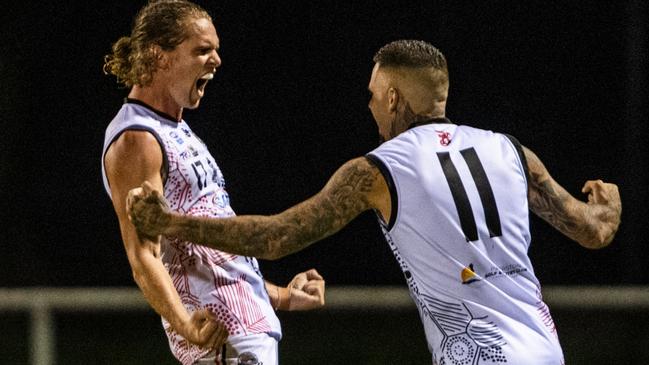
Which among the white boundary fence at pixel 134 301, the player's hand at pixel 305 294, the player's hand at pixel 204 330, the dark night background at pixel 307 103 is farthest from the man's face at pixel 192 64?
the dark night background at pixel 307 103

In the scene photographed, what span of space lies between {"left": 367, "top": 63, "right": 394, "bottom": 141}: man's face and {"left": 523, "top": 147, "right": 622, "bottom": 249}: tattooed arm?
46 cm

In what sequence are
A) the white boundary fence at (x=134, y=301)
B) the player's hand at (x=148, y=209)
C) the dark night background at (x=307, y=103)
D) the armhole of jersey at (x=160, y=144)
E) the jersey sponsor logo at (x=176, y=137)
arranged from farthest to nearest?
the dark night background at (x=307, y=103)
the white boundary fence at (x=134, y=301)
the jersey sponsor logo at (x=176, y=137)
the armhole of jersey at (x=160, y=144)
the player's hand at (x=148, y=209)

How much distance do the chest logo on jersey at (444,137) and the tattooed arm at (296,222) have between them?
0.25 metres

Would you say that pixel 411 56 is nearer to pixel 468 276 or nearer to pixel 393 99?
pixel 393 99

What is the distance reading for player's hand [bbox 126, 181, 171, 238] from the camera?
329cm

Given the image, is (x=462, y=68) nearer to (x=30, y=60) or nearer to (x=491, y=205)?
A: (x=30, y=60)

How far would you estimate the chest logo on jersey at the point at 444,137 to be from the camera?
3.58m

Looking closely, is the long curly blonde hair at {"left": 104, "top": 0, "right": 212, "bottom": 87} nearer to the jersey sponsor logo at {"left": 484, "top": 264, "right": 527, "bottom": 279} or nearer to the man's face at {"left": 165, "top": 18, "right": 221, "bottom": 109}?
the man's face at {"left": 165, "top": 18, "right": 221, "bottom": 109}

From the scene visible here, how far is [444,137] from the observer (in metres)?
3.60

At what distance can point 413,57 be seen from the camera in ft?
12.4

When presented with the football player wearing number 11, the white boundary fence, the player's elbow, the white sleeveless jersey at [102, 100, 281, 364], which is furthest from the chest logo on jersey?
the white boundary fence

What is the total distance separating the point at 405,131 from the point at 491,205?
378mm

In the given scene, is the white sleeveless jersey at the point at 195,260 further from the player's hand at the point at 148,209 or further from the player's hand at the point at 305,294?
the player's hand at the point at 148,209

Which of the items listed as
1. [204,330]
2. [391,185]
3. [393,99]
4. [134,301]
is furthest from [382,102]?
[134,301]
